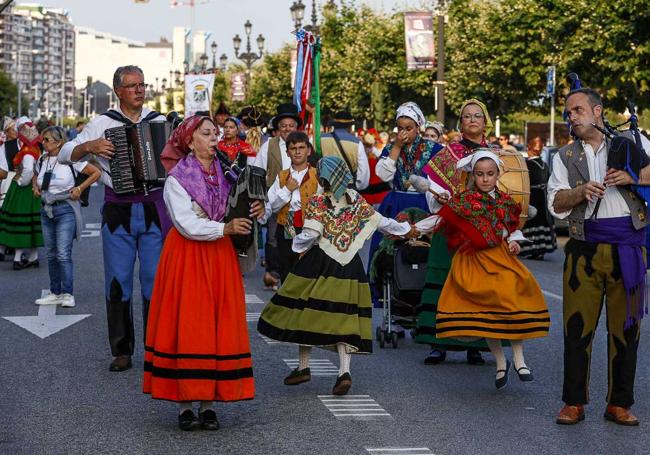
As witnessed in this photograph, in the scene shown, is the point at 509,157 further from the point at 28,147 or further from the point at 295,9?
the point at 295,9

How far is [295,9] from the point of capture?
1599 inches

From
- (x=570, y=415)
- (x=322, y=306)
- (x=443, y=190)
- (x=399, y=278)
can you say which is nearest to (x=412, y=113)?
(x=443, y=190)

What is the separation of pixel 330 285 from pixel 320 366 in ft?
4.33

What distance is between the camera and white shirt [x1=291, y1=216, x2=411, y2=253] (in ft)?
29.9

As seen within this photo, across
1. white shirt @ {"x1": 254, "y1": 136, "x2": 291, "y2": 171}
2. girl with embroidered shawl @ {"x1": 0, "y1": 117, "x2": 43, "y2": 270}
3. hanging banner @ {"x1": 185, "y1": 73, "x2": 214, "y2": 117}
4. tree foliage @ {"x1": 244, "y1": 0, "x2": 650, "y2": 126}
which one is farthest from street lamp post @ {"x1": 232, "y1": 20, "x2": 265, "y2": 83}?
white shirt @ {"x1": 254, "y1": 136, "x2": 291, "y2": 171}

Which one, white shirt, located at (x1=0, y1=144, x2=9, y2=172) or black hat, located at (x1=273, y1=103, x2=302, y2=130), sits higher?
black hat, located at (x1=273, y1=103, x2=302, y2=130)

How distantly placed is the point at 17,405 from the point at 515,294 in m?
3.17

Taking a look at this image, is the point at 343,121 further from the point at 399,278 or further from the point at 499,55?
the point at 499,55

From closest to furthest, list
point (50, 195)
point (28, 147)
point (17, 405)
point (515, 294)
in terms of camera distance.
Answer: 1. point (17, 405)
2. point (515, 294)
3. point (50, 195)
4. point (28, 147)


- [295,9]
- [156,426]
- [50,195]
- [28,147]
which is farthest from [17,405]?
[295,9]

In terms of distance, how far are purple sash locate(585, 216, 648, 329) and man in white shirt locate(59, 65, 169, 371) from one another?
3.20m

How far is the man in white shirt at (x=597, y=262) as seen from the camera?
8078 mm

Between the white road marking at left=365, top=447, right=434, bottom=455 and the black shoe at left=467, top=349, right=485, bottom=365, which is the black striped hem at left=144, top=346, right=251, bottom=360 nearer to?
the white road marking at left=365, top=447, right=434, bottom=455

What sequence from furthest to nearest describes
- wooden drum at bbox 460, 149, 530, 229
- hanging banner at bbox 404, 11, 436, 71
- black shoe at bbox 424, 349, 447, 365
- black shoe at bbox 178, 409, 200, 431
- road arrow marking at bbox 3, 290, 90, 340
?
hanging banner at bbox 404, 11, 436, 71, road arrow marking at bbox 3, 290, 90, 340, black shoe at bbox 424, 349, 447, 365, wooden drum at bbox 460, 149, 530, 229, black shoe at bbox 178, 409, 200, 431
